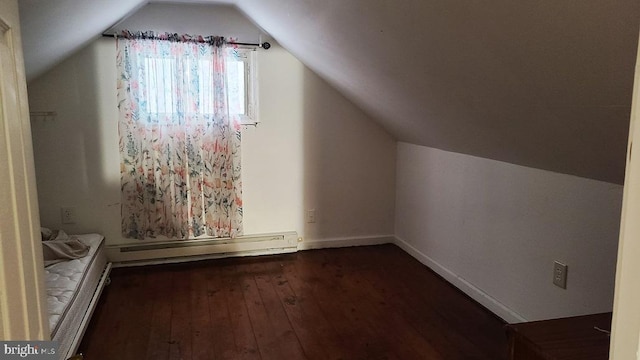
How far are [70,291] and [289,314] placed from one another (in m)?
1.15

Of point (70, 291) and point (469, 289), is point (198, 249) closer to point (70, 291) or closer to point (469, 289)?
point (70, 291)

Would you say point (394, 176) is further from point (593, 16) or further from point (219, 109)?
point (593, 16)

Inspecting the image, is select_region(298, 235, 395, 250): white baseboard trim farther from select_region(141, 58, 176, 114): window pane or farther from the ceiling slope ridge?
select_region(141, 58, 176, 114): window pane

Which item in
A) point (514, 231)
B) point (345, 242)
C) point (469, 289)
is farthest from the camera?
point (345, 242)

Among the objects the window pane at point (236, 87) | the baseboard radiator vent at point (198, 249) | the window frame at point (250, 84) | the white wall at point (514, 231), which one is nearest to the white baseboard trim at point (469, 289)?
the white wall at point (514, 231)

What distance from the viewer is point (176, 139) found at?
9.89 feet

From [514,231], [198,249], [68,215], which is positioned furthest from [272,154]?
[514,231]

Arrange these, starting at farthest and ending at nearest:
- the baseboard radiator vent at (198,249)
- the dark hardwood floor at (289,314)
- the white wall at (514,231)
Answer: the baseboard radiator vent at (198,249)
the dark hardwood floor at (289,314)
the white wall at (514,231)

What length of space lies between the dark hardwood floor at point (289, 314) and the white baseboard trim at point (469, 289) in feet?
0.17

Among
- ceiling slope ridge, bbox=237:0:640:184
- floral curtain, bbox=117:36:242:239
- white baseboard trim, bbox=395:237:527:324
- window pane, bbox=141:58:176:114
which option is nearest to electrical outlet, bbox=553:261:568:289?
white baseboard trim, bbox=395:237:527:324

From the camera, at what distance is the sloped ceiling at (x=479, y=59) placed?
1110 millimetres

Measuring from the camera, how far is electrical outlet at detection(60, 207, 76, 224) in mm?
2982

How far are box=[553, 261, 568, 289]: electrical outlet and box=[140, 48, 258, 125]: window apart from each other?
2.27 meters

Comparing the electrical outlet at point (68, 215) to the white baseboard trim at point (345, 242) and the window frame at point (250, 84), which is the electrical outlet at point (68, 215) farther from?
the white baseboard trim at point (345, 242)
